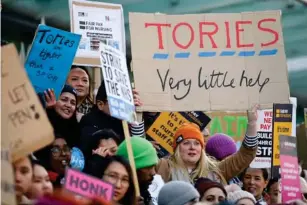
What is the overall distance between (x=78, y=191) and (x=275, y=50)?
11.4ft

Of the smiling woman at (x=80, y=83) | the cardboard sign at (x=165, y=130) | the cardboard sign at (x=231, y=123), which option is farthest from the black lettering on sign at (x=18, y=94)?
the cardboard sign at (x=231, y=123)

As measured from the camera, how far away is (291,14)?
15984 millimetres

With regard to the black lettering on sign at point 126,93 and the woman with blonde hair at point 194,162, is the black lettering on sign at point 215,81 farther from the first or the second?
the black lettering on sign at point 126,93

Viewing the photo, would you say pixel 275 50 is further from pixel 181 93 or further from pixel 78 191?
pixel 78 191

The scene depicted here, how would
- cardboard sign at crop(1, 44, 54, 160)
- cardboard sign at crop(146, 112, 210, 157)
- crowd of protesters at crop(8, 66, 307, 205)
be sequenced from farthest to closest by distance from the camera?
1. cardboard sign at crop(146, 112, 210, 157)
2. crowd of protesters at crop(8, 66, 307, 205)
3. cardboard sign at crop(1, 44, 54, 160)

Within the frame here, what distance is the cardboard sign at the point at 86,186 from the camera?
5707 millimetres

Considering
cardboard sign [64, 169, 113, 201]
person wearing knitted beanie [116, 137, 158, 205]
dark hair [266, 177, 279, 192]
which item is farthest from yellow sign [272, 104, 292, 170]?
cardboard sign [64, 169, 113, 201]

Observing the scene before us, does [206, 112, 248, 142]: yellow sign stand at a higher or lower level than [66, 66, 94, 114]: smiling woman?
lower

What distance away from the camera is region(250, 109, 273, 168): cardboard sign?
972cm

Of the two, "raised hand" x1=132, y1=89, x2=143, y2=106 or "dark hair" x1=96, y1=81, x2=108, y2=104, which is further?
"raised hand" x1=132, y1=89, x2=143, y2=106

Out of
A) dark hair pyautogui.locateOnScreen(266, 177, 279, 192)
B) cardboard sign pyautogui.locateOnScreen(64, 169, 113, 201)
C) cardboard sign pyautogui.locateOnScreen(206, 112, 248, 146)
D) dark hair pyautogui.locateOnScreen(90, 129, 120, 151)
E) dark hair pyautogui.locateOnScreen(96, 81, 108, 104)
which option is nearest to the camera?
cardboard sign pyautogui.locateOnScreen(64, 169, 113, 201)

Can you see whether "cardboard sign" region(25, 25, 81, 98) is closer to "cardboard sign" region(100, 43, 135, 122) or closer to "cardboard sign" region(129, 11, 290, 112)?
"cardboard sign" region(100, 43, 135, 122)

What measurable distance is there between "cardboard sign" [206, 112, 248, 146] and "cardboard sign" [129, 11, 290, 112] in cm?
247

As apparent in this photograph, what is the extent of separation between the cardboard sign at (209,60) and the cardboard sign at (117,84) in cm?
83
